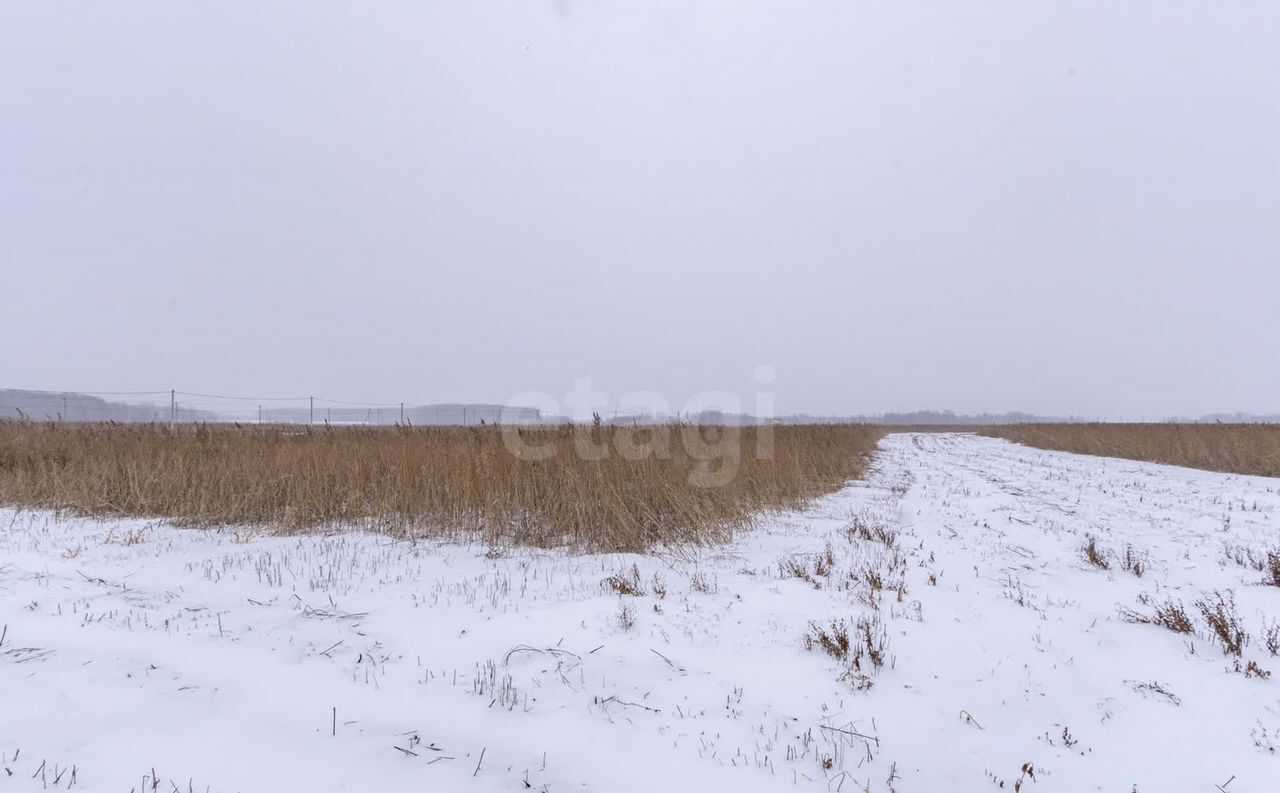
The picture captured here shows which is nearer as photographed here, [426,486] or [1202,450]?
[426,486]

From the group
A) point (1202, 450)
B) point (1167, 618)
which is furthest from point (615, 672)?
point (1202, 450)

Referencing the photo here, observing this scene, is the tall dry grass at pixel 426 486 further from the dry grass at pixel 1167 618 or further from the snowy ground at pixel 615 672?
the dry grass at pixel 1167 618

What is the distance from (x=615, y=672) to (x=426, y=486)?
14.1ft

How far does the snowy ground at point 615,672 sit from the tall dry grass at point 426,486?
28.2 inches

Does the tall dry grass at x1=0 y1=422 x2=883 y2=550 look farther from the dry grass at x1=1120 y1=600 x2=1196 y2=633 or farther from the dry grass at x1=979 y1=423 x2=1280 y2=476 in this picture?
the dry grass at x1=979 y1=423 x2=1280 y2=476

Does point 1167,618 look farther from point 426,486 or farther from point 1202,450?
point 1202,450

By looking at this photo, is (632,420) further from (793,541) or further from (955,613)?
(955,613)

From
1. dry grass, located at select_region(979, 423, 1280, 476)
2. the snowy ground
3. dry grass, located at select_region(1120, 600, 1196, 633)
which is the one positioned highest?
dry grass, located at select_region(979, 423, 1280, 476)

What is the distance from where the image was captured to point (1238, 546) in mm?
5117

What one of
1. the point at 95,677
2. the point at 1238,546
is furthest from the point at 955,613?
the point at 95,677

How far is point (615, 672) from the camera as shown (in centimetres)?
284

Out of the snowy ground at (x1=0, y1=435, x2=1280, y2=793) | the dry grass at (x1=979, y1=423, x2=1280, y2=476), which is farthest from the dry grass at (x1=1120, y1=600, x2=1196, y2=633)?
the dry grass at (x1=979, y1=423, x2=1280, y2=476)

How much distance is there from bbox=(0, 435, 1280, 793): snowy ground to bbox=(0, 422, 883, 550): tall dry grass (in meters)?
0.72

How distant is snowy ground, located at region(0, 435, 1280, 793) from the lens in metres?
2.08
